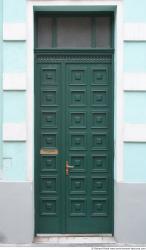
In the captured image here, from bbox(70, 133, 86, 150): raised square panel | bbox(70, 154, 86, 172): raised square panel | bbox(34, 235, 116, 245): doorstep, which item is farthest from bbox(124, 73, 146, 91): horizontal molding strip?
bbox(34, 235, 116, 245): doorstep

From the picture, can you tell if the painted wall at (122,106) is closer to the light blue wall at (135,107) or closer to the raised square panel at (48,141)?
the light blue wall at (135,107)

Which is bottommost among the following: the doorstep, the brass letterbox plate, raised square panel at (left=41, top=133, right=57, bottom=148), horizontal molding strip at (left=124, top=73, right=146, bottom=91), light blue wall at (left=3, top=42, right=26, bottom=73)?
the doorstep

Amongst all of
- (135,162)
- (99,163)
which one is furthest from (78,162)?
(135,162)

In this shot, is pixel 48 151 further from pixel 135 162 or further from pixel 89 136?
pixel 135 162

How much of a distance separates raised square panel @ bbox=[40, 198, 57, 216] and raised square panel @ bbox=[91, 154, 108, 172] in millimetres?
912

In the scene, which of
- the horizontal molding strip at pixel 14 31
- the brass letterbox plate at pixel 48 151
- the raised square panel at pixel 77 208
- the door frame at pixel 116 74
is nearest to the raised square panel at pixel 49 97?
the door frame at pixel 116 74

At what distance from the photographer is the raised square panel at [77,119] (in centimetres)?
786

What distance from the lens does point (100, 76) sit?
7.86m

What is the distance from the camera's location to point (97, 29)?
7.85 meters

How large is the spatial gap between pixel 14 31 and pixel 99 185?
2980 millimetres

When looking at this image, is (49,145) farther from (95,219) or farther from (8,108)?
(95,219)

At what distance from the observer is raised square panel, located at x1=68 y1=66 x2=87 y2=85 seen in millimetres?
7848

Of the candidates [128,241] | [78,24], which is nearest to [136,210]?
[128,241]

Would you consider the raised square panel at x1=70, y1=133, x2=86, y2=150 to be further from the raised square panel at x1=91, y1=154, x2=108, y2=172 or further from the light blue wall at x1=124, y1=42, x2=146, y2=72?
the light blue wall at x1=124, y1=42, x2=146, y2=72
